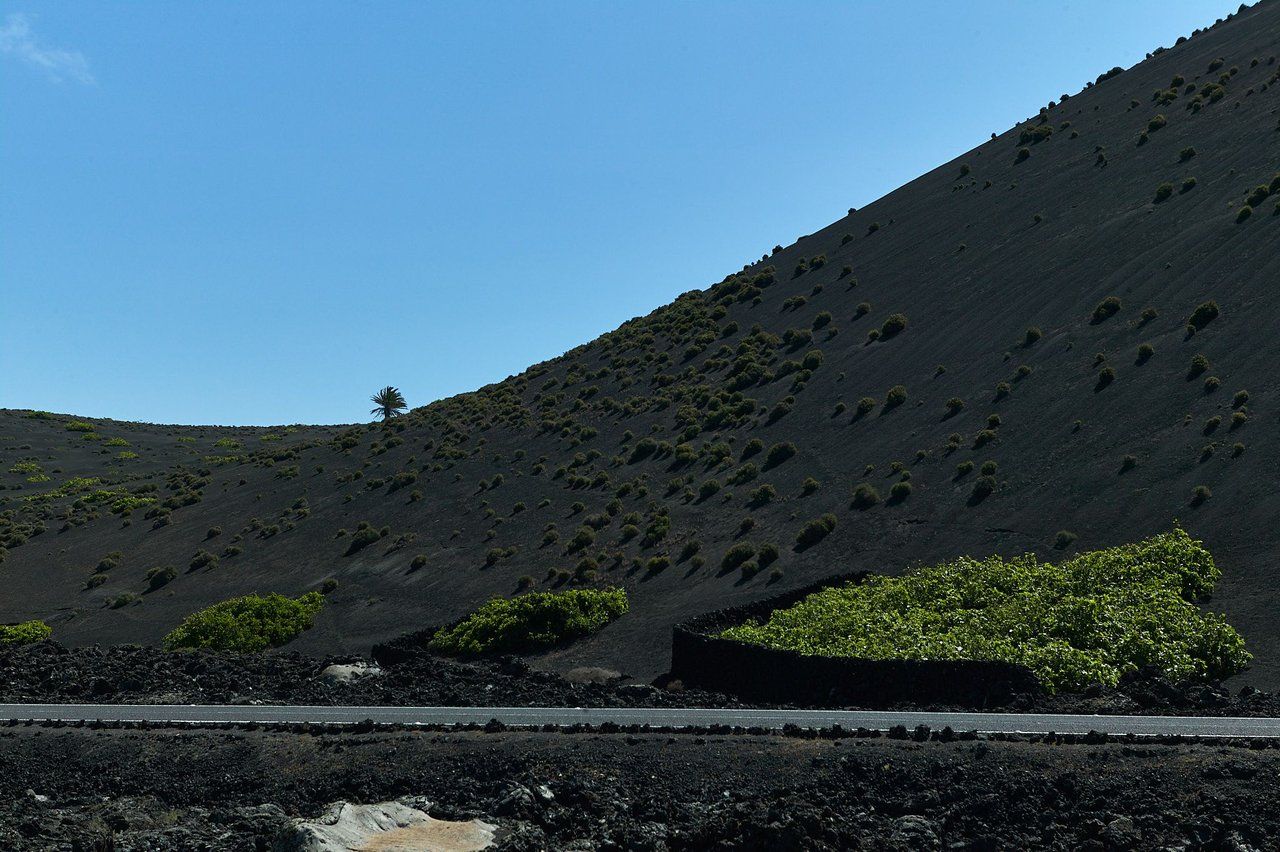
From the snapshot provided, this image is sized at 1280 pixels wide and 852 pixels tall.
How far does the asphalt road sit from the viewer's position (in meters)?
23.0

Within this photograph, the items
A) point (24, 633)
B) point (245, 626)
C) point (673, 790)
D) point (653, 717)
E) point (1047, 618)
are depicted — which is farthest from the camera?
point (24, 633)

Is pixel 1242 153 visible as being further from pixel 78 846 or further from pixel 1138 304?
pixel 78 846

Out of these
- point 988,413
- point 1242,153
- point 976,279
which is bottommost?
point 988,413

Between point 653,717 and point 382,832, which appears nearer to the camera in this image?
point 382,832

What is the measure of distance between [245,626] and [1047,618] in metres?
36.6

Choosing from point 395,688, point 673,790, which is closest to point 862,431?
point 395,688

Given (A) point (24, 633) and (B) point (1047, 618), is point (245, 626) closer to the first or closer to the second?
(A) point (24, 633)

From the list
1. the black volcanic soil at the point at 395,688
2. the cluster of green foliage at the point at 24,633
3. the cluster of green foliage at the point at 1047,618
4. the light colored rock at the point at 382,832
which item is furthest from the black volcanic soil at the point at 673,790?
the cluster of green foliage at the point at 24,633

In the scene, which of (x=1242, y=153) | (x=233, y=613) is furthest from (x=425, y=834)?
A: (x=1242, y=153)

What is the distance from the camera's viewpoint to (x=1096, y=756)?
66.3ft

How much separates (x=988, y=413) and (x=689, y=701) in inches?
1238

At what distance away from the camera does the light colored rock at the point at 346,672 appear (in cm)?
3538

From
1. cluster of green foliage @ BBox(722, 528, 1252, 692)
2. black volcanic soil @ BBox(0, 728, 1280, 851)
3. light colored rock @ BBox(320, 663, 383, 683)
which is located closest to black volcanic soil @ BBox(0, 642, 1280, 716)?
light colored rock @ BBox(320, 663, 383, 683)

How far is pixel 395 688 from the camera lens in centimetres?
3397
